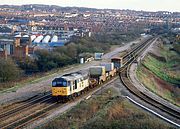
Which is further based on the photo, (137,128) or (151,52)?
(151,52)

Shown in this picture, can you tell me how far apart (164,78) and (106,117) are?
32493 millimetres

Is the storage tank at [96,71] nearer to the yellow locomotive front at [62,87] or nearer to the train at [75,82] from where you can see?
the train at [75,82]

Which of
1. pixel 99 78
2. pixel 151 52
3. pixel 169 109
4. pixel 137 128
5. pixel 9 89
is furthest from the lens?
pixel 151 52

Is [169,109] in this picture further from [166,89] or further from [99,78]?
[166,89]

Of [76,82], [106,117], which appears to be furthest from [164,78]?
[106,117]

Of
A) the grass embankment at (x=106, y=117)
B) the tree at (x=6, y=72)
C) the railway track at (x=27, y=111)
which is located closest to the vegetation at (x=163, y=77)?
the grass embankment at (x=106, y=117)

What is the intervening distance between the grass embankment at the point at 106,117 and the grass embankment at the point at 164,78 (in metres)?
10.5

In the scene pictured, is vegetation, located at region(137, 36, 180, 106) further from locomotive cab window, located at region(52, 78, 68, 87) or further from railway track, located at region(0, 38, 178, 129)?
railway track, located at region(0, 38, 178, 129)

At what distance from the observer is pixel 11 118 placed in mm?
22453

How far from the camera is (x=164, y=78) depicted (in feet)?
175

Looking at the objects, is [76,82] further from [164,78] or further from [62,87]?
[164,78]

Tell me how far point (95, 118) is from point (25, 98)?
863 centimetres

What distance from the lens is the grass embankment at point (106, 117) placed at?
20312 mm

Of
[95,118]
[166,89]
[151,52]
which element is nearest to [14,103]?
[95,118]
